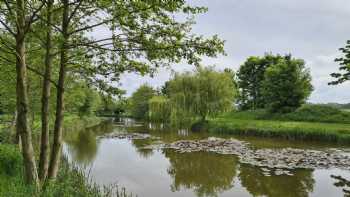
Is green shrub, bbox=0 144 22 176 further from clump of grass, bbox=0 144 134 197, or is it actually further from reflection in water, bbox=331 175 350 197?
reflection in water, bbox=331 175 350 197

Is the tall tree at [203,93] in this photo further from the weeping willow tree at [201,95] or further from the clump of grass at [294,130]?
the clump of grass at [294,130]

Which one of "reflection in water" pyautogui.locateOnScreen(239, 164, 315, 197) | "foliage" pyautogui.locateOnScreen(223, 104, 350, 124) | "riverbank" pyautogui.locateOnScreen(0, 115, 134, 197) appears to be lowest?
"reflection in water" pyautogui.locateOnScreen(239, 164, 315, 197)

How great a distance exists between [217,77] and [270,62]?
713 inches

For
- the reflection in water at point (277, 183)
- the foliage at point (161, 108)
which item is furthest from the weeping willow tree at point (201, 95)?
the reflection in water at point (277, 183)

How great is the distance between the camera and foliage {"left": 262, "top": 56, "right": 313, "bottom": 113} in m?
35.6

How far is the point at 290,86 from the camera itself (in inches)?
1409

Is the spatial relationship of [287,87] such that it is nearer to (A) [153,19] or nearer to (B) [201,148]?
(B) [201,148]

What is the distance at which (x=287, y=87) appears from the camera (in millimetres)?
36031

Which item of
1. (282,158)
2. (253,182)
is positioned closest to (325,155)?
(282,158)

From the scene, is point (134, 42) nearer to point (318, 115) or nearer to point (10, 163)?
point (10, 163)

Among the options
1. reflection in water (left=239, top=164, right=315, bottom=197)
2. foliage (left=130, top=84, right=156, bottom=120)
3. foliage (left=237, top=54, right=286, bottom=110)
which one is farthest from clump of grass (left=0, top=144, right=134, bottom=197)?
foliage (left=130, top=84, right=156, bottom=120)

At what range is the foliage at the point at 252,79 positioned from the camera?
48750 mm

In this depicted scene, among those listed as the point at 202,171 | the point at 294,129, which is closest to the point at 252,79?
the point at 294,129

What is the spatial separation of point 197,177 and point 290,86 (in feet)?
85.0
